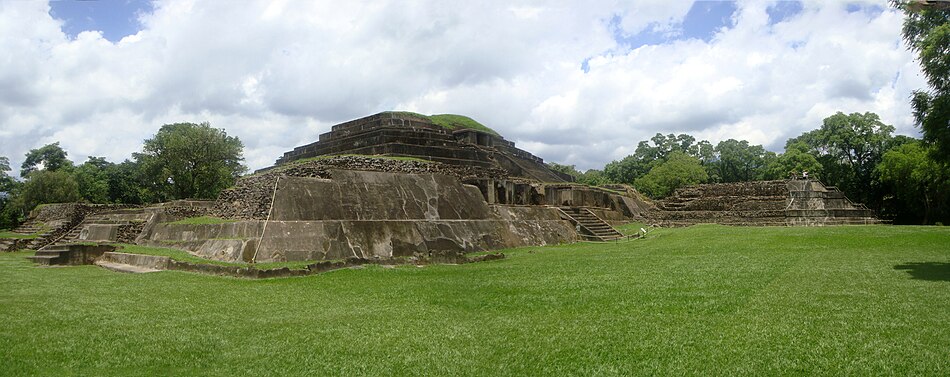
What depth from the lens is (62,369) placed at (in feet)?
16.7

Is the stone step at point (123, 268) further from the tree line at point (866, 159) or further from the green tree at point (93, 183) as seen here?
the green tree at point (93, 183)

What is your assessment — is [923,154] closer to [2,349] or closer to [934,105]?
[934,105]

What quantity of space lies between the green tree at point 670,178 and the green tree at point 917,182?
46.1 ft

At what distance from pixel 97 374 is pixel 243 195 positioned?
12.8 metres

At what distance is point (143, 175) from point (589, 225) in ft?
110

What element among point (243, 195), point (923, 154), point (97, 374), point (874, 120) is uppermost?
point (874, 120)

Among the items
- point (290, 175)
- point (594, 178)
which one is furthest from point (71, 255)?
point (594, 178)

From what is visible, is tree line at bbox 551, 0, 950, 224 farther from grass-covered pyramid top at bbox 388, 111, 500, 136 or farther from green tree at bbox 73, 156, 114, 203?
green tree at bbox 73, 156, 114, 203

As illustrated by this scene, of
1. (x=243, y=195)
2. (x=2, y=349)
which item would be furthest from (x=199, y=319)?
(x=243, y=195)

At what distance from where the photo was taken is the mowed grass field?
511cm

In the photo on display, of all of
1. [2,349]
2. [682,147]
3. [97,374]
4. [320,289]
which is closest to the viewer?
[97,374]

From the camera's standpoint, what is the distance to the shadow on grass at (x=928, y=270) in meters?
9.45

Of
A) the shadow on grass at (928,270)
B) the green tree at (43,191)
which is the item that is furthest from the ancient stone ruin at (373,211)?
the green tree at (43,191)

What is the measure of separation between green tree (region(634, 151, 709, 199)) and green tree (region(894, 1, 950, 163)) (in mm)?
35668
